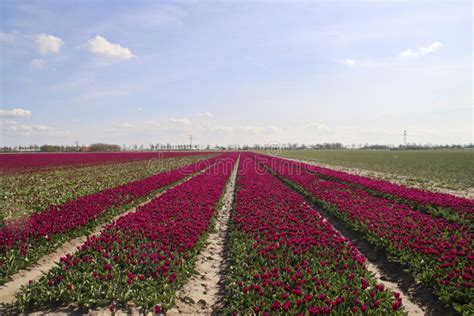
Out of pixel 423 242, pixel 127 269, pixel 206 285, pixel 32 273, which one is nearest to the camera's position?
pixel 127 269

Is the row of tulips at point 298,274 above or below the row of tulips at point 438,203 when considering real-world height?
below

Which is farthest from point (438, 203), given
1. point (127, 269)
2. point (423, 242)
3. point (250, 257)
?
point (127, 269)

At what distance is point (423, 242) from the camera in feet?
21.9

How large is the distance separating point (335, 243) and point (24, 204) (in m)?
13.6

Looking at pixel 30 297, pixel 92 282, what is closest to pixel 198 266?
pixel 92 282

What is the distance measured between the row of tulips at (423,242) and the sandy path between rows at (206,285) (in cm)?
404

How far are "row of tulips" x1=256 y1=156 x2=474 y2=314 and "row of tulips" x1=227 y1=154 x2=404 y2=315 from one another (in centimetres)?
101

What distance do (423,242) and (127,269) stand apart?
21.8ft

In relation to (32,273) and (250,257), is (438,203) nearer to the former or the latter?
(250,257)

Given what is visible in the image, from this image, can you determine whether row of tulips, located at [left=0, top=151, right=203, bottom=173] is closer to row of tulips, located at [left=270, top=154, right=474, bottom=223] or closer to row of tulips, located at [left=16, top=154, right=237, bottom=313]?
row of tulips, located at [left=16, top=154, right=237, bottom=313]

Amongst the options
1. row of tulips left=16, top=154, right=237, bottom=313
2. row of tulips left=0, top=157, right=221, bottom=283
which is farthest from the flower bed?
row of tulips left=0, top=157, right=221, bottom=283

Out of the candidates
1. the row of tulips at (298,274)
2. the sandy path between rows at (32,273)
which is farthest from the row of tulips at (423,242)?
the sandy path between rows at (32,273)

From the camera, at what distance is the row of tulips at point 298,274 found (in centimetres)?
451

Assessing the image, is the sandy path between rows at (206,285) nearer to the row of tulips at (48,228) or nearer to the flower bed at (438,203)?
the row of tulips at (48,228)
